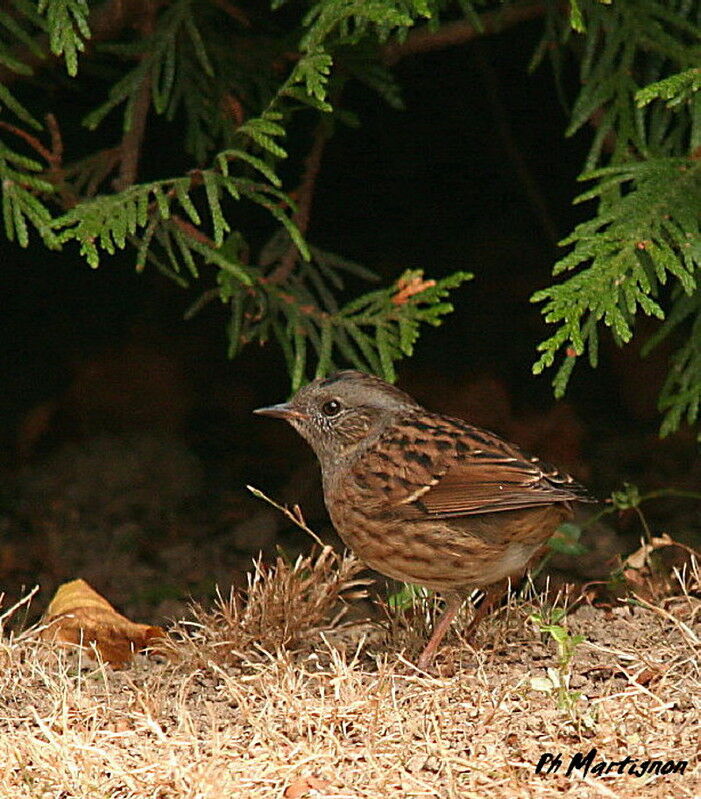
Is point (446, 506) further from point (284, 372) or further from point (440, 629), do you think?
point (284, 372)

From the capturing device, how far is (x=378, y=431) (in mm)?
4844

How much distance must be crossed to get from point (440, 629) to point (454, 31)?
266 centimetres

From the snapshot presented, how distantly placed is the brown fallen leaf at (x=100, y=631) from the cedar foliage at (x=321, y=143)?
1.17m

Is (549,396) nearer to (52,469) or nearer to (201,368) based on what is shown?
(201,368)

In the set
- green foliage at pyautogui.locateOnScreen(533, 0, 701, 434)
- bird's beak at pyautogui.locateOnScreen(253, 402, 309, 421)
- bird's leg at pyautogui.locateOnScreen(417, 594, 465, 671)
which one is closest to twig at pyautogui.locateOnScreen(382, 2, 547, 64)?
green foliage at pyautogui.locateOnScreen(533, 0, 701, 434)

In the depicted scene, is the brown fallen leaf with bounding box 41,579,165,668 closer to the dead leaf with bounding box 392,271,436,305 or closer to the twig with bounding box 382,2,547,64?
the dead leaf with bounding box 392,271,436,305

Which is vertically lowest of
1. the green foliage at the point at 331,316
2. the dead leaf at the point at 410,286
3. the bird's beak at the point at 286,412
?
the bird's beak at the point at 286,412

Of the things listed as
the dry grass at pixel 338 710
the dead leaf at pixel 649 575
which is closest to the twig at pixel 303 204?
the dry grass at pixel 338 710

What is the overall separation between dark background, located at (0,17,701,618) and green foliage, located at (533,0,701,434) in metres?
1.79

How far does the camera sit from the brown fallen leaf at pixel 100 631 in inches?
185

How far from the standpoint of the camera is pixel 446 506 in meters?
4.43

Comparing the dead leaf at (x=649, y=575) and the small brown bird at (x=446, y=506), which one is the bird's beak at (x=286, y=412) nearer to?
the small brown bird at (x=446, y=506)

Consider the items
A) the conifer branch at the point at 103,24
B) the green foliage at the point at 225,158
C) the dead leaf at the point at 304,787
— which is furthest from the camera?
the conifer branch at the point at 103,24

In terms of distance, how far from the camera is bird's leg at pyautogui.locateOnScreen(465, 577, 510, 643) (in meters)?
4.52
